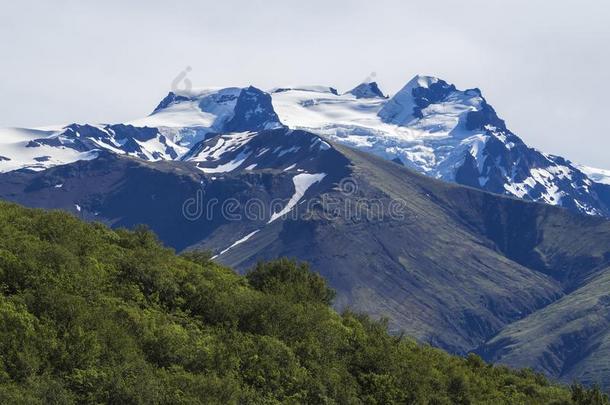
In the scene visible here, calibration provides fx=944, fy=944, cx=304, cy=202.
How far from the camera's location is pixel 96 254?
224 feet

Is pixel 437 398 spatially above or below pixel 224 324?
below

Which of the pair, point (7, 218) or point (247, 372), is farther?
point (7, 218)

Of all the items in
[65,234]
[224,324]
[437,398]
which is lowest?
[437,398]

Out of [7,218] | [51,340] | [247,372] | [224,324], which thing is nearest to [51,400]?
[51,340]

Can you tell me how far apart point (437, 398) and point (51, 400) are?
30173 mm

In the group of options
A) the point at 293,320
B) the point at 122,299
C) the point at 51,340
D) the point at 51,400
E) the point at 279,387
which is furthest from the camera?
the point at 293,320

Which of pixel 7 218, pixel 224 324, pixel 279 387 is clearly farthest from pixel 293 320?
pixel 7 218

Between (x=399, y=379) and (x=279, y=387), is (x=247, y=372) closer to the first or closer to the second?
(x=279, y=387)

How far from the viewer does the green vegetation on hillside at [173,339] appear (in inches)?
1998

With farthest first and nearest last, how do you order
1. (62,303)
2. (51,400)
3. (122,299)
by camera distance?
1. (122,299)
2. (62,303)
3. (51,400)

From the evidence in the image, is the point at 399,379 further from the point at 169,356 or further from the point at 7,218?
→ the point at 7,218

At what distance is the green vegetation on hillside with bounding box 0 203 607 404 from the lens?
50.8 metres

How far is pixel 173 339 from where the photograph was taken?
57.7m

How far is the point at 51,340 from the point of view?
5106cm
